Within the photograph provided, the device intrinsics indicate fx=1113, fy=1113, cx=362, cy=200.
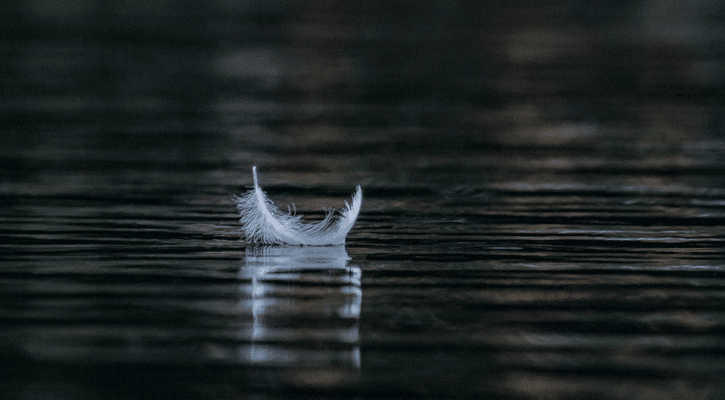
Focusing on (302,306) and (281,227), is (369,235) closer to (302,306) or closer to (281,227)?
(281,227)

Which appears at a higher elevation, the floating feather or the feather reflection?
the floating feather

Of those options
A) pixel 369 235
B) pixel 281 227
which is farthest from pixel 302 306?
pixel 369 235

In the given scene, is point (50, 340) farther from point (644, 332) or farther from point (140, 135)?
point (140, 135)

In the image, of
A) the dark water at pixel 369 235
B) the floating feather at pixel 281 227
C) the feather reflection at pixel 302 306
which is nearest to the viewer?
the dark water at pixel 369 235

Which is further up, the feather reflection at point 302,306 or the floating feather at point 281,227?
the floating feather at point 281,227

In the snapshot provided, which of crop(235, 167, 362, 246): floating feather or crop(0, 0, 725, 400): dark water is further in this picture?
crop(235, 167, 362, 246): floating feather
